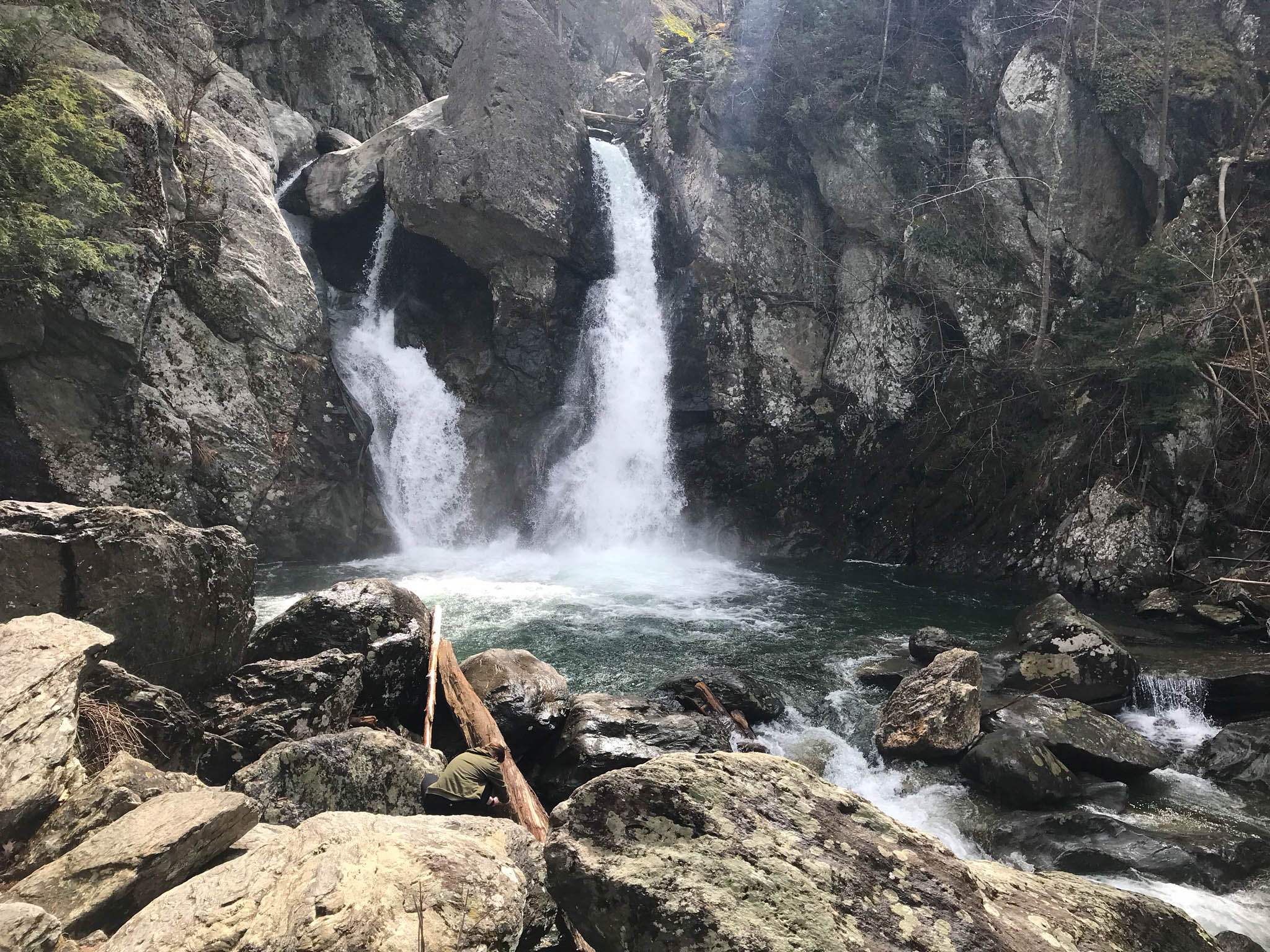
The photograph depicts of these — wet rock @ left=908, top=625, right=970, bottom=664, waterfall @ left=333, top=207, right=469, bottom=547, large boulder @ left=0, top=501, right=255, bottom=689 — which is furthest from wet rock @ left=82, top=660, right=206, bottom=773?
waterfall @ left=333, top=207, right=469, bottom=547

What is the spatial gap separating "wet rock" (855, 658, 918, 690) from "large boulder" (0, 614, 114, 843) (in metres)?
8.97

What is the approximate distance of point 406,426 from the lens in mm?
19234

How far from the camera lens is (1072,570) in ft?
47.3

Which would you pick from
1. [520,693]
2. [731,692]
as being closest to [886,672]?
[731,692]

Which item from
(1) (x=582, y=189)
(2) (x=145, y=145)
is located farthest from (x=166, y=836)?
(1) (x=582, y=189)

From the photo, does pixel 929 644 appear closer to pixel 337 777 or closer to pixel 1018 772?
pixel 1018 772

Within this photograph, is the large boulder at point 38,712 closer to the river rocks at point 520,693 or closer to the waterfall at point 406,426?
the river rocks at point 520,693

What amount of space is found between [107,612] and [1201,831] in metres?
10.0

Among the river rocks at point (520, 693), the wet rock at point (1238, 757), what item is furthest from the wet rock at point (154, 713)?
the wet rock at point (1238, 757)

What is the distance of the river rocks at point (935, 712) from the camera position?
7.82m

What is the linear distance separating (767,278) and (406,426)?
1134cm

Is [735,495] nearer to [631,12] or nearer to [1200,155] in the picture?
[1200,155]

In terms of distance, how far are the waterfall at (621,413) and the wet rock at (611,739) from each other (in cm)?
1160

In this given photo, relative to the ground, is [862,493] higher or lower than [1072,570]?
higher
